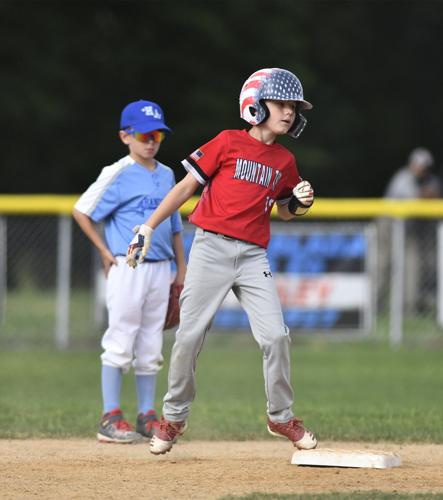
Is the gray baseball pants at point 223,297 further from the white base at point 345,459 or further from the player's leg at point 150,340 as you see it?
the player's leg at point 150,340

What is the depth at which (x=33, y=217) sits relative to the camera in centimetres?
1523

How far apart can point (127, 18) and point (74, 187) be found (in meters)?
3.67

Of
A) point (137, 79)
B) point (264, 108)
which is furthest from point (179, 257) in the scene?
point (137, 79)

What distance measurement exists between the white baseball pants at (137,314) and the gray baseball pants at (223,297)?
946 mm

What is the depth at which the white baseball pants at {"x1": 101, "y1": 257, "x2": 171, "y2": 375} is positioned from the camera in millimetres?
7656

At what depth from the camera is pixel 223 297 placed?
673 centimetres

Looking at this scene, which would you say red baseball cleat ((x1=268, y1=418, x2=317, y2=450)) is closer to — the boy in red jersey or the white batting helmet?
the boy in red jersey

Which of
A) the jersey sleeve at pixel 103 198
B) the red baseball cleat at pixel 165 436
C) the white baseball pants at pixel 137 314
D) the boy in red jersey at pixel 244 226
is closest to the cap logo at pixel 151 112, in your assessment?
the jersey sleeve at pixel 103 198

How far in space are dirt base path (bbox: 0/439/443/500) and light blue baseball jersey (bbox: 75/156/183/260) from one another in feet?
4.03

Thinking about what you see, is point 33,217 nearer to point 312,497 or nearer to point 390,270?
point 390,270

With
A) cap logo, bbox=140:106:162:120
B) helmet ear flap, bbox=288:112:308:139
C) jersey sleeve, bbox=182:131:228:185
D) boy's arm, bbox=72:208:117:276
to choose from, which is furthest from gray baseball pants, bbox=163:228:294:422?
cap logo, bbox=140:106:162:120

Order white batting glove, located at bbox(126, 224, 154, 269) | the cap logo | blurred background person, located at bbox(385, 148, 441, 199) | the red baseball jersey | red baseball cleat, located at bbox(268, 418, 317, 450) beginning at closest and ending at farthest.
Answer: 1. white batting glove, located at bbox(126, 224, 154, 269)
2. the red baseball jersey
3. red baseball cleat, located at bbox(268, 418, 317, 450)
4. the cap logo
5. blurred background person, located at bbox(385, 148, 441, 199)

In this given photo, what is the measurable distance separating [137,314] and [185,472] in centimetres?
138

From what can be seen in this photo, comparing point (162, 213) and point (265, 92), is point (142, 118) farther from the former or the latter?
point (265, 92)
